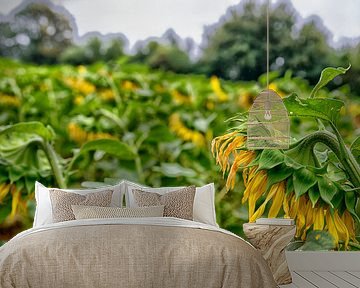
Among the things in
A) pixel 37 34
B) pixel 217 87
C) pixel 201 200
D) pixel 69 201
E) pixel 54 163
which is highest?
pixel 37 34

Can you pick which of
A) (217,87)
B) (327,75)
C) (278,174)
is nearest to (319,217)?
(278,174)

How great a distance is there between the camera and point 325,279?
229 inches

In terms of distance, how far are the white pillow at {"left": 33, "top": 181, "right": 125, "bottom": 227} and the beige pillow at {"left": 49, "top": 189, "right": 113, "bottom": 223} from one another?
3.5 inches

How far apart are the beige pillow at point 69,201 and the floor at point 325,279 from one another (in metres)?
1.32

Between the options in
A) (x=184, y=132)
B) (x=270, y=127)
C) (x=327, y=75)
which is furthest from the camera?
(x=184, y=132)

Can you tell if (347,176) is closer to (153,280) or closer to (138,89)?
(138,89)

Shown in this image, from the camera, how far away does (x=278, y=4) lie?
6266 millimetres

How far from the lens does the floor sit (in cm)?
549

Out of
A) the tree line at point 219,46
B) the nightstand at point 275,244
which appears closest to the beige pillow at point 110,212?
the nightstand at point 275,244

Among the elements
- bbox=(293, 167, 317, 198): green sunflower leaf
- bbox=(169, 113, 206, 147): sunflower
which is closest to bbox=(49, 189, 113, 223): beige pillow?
bbox=(169, 113, 206, 147): sunflower

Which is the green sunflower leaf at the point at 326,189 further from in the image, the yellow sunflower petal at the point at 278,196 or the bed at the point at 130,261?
the bed at the point at 130,261

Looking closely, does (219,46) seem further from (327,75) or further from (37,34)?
(37,34)

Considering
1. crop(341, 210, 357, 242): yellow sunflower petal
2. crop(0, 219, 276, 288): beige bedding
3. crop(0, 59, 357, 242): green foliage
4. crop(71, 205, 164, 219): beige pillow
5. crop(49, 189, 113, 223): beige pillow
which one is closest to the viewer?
crop(0, 219, 276, 288): beige bedding

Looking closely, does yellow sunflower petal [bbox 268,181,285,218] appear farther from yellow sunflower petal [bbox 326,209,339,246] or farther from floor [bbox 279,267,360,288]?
floor [bbox 279,267,360,288]
